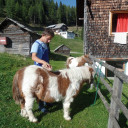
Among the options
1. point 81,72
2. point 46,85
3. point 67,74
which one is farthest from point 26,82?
point 81,72

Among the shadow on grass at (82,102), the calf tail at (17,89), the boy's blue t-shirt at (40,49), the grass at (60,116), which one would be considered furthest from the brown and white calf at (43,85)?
the shadow on grass at (82,102)

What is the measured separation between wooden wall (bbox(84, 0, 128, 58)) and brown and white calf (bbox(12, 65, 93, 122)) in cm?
536

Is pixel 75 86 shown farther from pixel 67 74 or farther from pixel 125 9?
pixel 125 9

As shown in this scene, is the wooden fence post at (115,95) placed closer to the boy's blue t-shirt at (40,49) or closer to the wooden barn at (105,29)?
the boy's blue t-shirt at (40,49)

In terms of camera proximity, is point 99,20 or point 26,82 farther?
point 99,20

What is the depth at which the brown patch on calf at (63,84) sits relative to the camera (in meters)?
3.34

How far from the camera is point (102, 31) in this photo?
844 centimetres

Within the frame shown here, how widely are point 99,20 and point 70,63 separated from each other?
4.10 meters

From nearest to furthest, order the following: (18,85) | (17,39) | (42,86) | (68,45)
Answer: (42,86) → (18,85) → (17,39) → (68,45)

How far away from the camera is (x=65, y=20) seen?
10431cm

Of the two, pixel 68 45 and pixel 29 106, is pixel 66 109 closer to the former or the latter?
pixel 29 106

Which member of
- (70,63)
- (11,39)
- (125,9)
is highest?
(125,9)

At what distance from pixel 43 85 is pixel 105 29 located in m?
6.69

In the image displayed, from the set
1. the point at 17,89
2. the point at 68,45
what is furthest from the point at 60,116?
the point at 68,45
